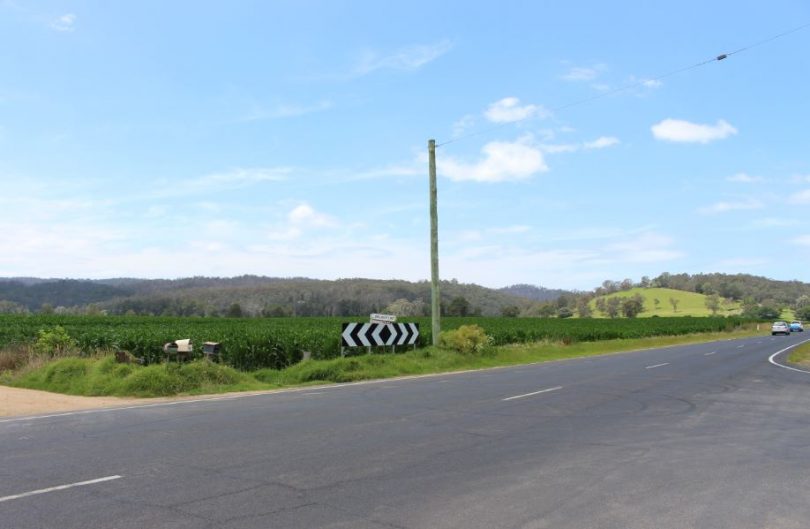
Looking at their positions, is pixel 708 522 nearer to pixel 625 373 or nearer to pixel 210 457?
pixel 210 457

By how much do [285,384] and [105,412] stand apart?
22.1 feet

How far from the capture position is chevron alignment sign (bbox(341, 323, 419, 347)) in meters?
22.5

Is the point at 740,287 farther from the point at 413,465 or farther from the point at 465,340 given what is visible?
the point at 413,465

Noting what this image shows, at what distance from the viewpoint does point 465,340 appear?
26.9 meters

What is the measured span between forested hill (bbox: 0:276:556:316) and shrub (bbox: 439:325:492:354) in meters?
85.0

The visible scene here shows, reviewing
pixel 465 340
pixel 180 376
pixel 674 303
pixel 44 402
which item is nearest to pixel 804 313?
pixel 674 303

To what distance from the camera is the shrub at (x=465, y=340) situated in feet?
87.7

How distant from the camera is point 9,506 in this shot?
5727 mm

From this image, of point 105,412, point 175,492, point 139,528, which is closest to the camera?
point 139,528

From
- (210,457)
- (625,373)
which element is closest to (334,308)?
(625,373)

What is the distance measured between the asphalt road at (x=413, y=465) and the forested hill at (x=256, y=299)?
99.7 metres

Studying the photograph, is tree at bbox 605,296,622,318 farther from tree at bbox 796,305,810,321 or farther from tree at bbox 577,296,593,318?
tree at bbox 796,305,810,321

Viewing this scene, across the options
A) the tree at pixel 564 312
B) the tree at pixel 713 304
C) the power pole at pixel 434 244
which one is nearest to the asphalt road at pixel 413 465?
the power pole at pixel 434 244

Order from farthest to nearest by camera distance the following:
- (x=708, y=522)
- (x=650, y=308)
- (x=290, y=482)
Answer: (x=650, y=308)
(x=290, y=482)
(x=708, y=522)
